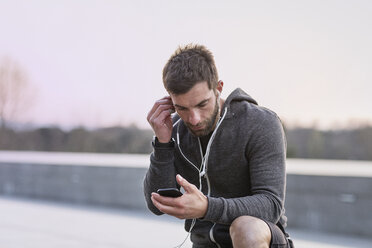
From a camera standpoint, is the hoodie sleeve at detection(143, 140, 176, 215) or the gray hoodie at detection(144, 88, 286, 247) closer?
the gray hoodie at detection(144, 88, 286, 247)

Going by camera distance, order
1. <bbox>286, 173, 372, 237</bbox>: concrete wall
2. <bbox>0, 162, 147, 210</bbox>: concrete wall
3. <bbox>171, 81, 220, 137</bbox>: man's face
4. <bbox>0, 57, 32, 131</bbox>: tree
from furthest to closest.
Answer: <bbox>0, 57, 32, 131</bbox>: tree → <bbox>0, 162, 147, 210</bbox>: concrete wall → <bbox>286, 173, 372, 237</bbox>: concrete wall → <bbox>171, 81, 220, 137</bbox>: man's face

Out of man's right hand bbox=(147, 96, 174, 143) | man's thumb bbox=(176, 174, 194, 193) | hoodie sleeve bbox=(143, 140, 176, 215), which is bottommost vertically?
hoodie sleeve bbox=(143, 140, 176, 215)

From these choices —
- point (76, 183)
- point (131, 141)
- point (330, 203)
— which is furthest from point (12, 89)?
point (330, 203)

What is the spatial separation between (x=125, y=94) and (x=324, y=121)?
5033mm

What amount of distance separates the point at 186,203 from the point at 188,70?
58 cm

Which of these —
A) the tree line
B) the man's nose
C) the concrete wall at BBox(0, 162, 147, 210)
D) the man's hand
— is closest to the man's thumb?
the man's hand

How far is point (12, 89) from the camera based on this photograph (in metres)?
13.8

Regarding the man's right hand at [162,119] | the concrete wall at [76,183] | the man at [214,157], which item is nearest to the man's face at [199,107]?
the man at [214,157]

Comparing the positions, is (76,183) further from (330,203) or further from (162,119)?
(162,119)

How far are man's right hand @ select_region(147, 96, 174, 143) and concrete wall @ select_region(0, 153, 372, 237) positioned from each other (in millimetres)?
3330

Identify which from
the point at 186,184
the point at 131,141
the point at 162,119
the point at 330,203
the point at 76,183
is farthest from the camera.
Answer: the point at 131,141

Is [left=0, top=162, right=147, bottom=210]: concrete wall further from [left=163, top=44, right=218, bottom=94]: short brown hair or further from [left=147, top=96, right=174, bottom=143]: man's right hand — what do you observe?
[left=163, top=44, right=218, bottom=94]: short brown hair

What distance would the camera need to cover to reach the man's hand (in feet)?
5.90

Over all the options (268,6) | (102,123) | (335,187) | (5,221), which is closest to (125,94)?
(102,123)
